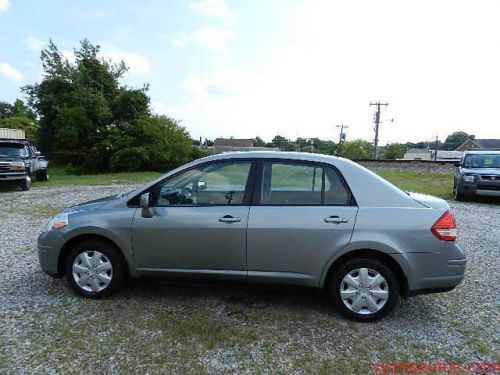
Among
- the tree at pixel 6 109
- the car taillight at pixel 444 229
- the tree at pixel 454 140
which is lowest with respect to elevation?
the car taillight at pixel 444 229

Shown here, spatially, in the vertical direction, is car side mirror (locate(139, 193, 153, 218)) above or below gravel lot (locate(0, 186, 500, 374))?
above

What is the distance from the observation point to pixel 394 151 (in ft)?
267

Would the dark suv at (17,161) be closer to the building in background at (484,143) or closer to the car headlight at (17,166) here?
the car headlight at (17,166)

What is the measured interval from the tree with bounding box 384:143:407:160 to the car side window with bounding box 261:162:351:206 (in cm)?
8273

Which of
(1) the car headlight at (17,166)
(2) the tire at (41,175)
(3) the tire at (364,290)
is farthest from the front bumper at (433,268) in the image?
(2) the tire at (41,175)

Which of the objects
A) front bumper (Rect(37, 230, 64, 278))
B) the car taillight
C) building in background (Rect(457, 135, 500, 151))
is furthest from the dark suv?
building in background (Rect(457, 135, 500, 151))

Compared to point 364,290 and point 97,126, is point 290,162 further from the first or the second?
point 97,126

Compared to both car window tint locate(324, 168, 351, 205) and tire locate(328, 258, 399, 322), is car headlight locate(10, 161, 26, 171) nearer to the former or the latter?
car window tint locate(324, 168, 351, 205)

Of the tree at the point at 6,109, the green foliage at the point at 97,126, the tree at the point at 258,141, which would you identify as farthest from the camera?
the tree at the point at 258,141

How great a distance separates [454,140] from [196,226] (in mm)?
115417

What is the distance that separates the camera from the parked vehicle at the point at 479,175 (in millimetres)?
10266

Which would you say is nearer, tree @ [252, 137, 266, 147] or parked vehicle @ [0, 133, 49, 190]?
parked vehicle @ [0, 133, 49, 190]

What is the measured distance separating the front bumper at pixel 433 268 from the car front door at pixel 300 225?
0.63 m

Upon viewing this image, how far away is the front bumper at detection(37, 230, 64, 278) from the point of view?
3568mm
